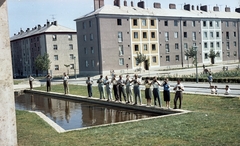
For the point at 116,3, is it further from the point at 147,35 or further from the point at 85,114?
the point at 85,114

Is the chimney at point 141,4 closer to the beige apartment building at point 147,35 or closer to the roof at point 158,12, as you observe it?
the beige apartment building at point 147,35

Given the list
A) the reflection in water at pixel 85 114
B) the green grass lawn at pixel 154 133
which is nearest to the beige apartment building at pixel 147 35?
the reflection in water at pixel 85 114

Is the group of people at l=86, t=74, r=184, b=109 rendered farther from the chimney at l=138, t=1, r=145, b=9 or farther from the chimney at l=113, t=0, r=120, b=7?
the chimney at l=138, t=1, r=145, b=9

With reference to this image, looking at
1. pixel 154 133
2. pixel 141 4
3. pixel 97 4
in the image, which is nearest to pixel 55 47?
pixel 97 4

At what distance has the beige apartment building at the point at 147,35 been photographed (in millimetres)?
52969

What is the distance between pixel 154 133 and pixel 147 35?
49515mm

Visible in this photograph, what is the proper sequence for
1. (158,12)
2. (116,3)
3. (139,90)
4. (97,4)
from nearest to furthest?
(139,90), (97,4), (116,3), (158,12)

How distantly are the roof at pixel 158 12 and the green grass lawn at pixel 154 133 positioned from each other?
42.6 meters

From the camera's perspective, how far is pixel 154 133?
9305 millimetres

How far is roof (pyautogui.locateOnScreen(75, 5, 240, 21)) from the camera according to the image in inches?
2126

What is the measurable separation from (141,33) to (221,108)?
4427 cm

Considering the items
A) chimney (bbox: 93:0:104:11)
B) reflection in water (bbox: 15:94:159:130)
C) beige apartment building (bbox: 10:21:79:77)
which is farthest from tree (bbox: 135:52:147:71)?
reflection in water (bbox: 15:94:159:130)

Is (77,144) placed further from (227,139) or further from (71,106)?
(71,106)

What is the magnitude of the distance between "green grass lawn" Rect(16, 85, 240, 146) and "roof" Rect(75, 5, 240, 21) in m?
42.6
